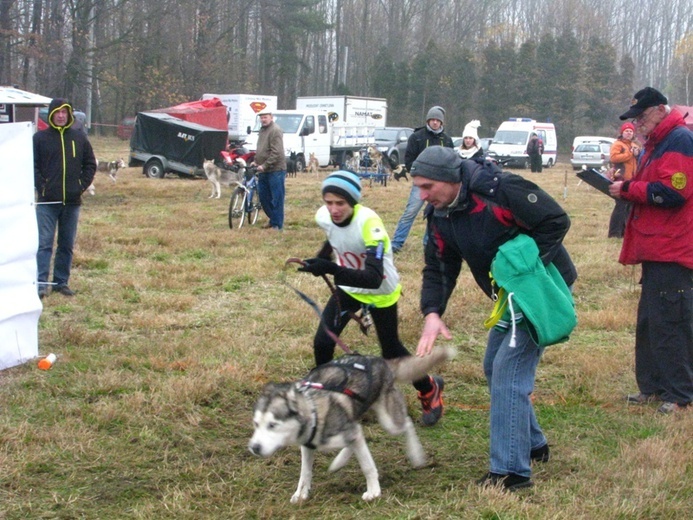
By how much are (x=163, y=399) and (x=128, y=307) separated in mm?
3114

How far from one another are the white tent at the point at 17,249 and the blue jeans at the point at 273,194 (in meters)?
7.37

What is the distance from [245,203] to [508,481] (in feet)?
34.9

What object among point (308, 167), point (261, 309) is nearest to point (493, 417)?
point (261, 309)

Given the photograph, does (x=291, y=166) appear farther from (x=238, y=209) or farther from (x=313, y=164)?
(x=238, y=209)

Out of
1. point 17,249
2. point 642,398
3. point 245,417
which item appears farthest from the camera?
point 17,249

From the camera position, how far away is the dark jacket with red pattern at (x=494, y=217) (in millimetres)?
3889

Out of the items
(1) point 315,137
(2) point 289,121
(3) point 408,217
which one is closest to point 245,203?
(3) point 408,217

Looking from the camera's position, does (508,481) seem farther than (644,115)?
No

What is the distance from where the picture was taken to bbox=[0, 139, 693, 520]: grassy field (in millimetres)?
4055

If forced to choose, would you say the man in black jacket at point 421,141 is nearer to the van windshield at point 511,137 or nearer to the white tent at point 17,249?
the white tent at point 17,249

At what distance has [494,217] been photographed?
396 centimetres

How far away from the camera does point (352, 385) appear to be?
13.5ft

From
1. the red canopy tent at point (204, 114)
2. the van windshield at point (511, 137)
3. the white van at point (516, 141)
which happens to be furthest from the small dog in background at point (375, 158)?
the van windshield at point (511, 137)

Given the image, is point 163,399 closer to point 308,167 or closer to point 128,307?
point 128,307
